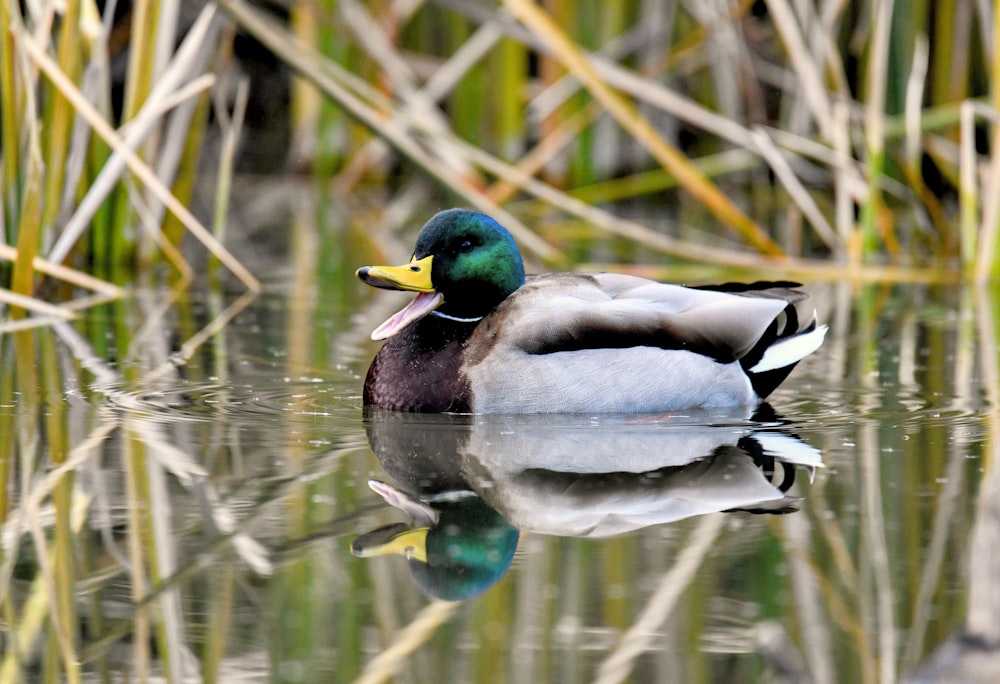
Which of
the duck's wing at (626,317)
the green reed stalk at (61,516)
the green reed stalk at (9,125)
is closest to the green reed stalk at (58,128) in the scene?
the green reed stalk at (9,125)

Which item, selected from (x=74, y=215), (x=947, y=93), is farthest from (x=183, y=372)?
(x=947, y=93)

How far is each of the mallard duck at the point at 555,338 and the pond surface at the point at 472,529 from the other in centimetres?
10

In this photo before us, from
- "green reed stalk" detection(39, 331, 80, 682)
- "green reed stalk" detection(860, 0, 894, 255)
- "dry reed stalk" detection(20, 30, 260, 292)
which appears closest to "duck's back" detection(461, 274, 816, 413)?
"green reed stalk" detection(39, 331, 80, 682)

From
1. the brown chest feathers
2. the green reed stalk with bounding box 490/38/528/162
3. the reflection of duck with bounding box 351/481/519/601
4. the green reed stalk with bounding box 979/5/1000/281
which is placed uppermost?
the green reed stalk with bounding box 490/38/528/162

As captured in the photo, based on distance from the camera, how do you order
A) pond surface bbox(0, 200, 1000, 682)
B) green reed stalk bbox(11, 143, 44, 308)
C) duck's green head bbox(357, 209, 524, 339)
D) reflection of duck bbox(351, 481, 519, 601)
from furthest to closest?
green reed stalk bbox(11, 143, 44, 308), duck's green head bbox(357, 209, 524, 339), reflection of duck bbox(351, 481, 519, 601), pond surface bbox(0, 200, 1000, 682)

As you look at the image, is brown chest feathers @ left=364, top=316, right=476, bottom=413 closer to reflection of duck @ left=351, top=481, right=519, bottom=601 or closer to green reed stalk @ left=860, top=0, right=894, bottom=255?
reflection of duck @ left=351, top=481, right=519, bottom=601

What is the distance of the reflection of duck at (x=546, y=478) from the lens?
3438 millimetres

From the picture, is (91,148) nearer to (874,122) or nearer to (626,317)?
(626,317)

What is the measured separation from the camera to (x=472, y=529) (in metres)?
3.56

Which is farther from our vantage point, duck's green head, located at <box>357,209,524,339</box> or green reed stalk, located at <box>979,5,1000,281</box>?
green reed stalk, located at <box>979,5,1000,281</box>

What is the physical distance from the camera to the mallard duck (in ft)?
15.8

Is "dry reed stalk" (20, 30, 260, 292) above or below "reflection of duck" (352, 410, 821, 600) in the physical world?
above

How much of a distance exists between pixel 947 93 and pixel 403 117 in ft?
13.2

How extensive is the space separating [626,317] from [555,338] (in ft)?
0.81
